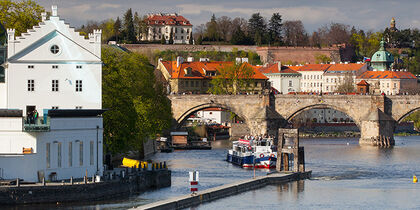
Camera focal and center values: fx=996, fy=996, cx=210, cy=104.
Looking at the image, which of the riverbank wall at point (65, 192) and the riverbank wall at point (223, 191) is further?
the riverbank wall at point (223, 191)

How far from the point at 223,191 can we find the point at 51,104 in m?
10.5

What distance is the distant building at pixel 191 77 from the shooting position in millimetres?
143375

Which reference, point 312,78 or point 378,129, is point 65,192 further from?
point 312,78

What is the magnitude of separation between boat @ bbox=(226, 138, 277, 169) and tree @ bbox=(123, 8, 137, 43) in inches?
4279

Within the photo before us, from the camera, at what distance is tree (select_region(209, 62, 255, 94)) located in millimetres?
138750

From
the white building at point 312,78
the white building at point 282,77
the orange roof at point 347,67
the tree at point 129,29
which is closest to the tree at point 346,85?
the orange roof at point 347,67

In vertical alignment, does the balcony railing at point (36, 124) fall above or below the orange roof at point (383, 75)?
below

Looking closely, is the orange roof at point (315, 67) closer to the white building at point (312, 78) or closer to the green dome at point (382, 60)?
the white building at point (312, 78)

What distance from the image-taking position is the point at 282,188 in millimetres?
60281

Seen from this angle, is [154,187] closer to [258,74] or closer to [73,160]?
[73,160]

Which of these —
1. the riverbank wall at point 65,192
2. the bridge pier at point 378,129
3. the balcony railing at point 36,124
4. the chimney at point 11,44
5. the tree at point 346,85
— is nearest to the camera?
the riverbank wall at point 65,192

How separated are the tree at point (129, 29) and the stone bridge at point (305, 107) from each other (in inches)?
2887

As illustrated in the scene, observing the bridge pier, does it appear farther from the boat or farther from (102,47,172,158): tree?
the boat

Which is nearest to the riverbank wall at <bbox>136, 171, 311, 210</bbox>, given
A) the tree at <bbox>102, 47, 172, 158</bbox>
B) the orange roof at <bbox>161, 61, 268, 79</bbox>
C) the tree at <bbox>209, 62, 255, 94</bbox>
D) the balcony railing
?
the balcony railing
